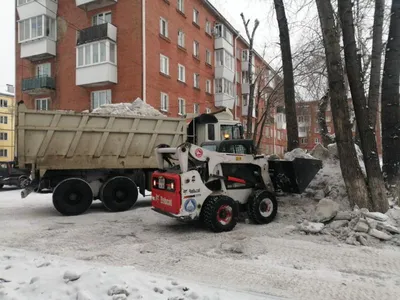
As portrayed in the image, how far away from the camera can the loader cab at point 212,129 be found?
35.0 ft

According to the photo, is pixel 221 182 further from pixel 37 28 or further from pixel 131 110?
pixel 37 28

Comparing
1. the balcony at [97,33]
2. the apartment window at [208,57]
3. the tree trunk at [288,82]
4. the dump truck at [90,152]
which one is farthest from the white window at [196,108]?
the dump truck at [90,152]

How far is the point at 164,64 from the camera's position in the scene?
2431 centimetres

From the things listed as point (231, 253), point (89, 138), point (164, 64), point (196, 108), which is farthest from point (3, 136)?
point (231, 253)

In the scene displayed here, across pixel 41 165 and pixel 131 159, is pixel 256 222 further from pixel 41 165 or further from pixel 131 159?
pixel 41 165

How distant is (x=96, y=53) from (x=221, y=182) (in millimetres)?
17861

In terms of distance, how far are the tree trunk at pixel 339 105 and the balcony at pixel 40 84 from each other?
21.6 m

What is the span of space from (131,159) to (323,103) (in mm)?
10497

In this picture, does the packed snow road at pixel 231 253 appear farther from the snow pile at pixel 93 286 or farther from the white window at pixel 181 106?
the white window at pixel 181 106

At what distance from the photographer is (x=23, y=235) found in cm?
694

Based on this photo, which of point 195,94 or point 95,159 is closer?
point 95,159

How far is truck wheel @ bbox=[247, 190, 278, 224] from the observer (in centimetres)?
744

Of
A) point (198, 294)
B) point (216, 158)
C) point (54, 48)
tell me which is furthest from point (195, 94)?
point (198, 294)

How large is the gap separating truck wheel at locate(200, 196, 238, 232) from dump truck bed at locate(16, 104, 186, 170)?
3.72 m
